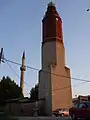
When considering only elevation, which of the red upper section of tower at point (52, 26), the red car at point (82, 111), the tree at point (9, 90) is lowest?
the red car at point (82, 111)

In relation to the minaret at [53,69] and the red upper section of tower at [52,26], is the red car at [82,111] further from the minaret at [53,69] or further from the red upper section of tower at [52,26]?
the red upper section of tower at [52,26]

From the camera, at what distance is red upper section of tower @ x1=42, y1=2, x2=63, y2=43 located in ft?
193

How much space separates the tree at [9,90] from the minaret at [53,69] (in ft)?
48.7

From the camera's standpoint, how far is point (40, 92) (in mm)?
55969

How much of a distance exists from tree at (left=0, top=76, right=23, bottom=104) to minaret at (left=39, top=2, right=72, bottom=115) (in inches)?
585

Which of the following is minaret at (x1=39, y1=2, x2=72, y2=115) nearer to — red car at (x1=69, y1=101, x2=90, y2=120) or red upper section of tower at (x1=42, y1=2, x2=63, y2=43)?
red upper section of tower at (x1=42, y1=2, x2=63, y2=43)

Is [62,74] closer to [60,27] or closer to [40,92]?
[40,92]

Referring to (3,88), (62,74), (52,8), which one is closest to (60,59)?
(62,74)

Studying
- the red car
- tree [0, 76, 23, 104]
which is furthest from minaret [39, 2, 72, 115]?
the red car

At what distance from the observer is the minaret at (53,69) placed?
173 feet

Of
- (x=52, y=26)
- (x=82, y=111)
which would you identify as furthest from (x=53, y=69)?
(x=82, y=111)

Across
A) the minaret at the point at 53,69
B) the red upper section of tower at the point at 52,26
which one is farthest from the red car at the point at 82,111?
the red upper section of tower at the point at 52,26

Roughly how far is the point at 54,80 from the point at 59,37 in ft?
38.5

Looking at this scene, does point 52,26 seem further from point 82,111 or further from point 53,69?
point 82,111
